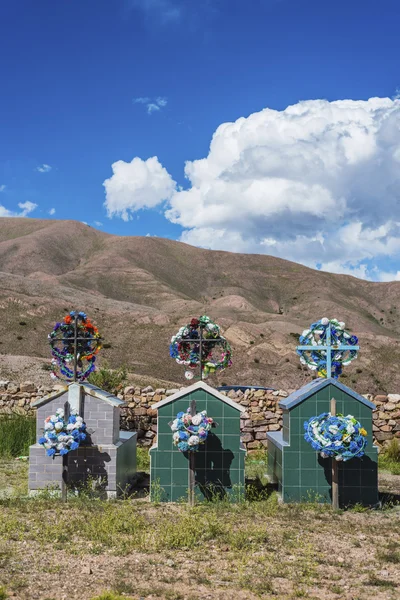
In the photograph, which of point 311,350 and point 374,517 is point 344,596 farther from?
point 311,350

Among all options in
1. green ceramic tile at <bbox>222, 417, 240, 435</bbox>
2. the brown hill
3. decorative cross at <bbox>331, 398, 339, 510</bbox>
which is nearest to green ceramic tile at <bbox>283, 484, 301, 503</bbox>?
decorative cross at <bbox>331, 398, 339, 510</bbox>

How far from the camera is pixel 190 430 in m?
9.22

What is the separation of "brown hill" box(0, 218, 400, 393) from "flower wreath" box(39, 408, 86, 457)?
1898cm

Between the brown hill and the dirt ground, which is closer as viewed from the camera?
the dirt ground

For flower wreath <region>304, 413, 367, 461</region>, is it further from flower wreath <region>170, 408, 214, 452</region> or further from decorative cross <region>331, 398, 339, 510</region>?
flower wreath <region>170, 408, 214, 452</region>

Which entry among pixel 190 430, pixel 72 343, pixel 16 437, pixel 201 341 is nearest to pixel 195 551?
pixel 190 430

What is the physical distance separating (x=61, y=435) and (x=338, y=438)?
13.8 ft

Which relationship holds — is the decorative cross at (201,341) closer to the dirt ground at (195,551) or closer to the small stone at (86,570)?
the dirt ground at (195,551)

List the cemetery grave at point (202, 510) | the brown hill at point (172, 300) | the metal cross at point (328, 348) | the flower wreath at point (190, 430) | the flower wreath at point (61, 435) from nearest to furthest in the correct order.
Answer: the cemetery grave at point (202, 510) → the flower wreath at point (190, 430) → the flower wreath at point (61, 435) → the metal cross at point (328, 348) → the brown hill at point (172, 300)

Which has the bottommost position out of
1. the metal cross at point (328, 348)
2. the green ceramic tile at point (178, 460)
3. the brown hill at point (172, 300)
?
the green ceramic tile at point (178, 460)

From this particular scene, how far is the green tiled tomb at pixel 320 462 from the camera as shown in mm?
9453

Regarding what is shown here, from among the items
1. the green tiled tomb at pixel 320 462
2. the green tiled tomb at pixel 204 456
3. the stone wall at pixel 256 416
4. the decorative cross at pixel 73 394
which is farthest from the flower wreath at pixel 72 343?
the stone wall at pixel 256 416

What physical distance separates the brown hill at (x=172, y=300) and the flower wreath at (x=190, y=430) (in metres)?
20.0

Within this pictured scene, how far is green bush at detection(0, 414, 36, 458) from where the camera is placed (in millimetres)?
13336
